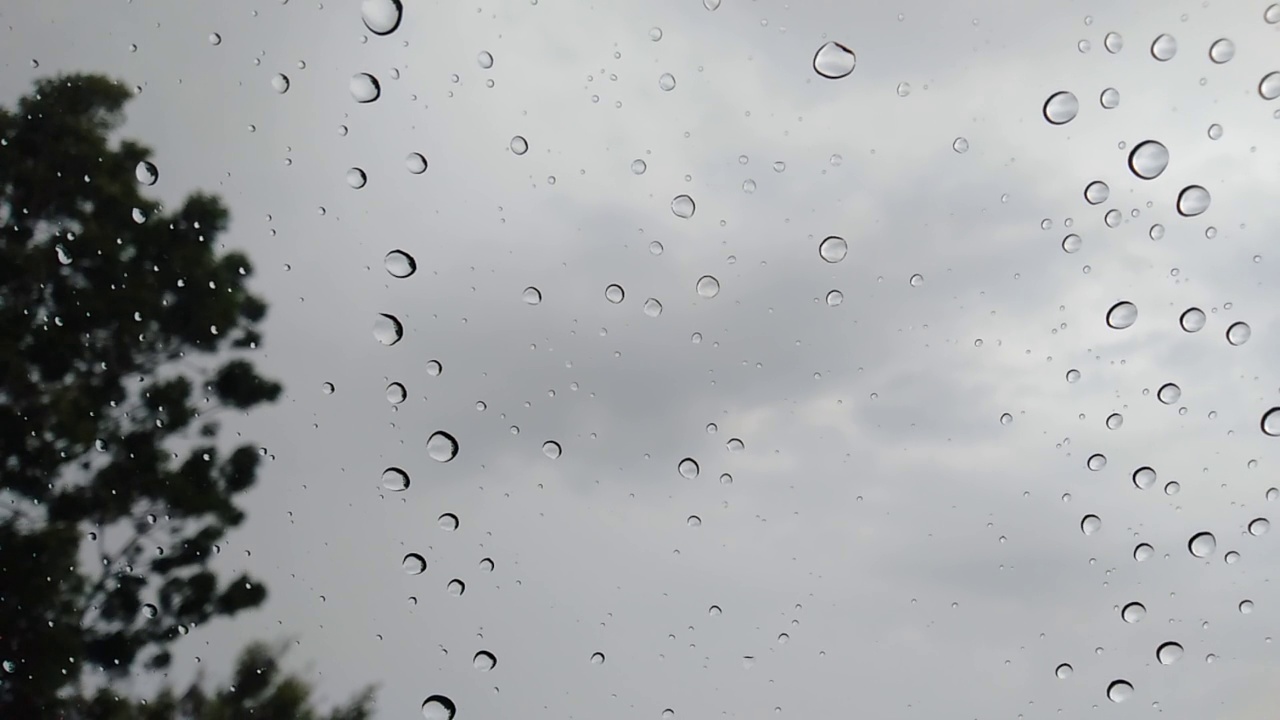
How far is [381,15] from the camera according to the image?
1.87m

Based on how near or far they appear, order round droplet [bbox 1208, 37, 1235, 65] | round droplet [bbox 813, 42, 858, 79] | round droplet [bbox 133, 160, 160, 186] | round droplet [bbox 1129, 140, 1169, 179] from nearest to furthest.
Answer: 1. round droplet [bbox 1208, 37, 1235, 65]
2. round droplet [bbox 1129, 140, 1169, 179]
3. round droplet [bbox 813, 42, 858, 79]
4. round droplet [bbox 133, 160, 160, 186]

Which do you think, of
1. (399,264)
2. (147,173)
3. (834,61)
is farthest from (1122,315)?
(147,173)

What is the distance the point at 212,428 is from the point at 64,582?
61 centimetres

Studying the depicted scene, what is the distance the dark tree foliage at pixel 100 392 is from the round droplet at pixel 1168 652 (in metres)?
2.01

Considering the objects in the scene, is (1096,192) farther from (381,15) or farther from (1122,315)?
(381,15)

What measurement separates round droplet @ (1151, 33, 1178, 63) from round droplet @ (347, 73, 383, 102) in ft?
5.23

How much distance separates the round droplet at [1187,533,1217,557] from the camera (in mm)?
1783

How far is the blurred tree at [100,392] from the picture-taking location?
212 centimetres

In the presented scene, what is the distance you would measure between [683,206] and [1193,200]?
1037mm

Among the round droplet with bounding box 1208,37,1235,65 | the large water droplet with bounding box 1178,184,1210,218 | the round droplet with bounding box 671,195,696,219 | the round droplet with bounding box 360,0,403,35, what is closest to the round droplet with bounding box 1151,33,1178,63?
the round droplet with bounding box 1208,37,1235,65

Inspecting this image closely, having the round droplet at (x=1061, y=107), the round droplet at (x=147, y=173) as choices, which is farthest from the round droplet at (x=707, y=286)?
the round droplet at (x=147, y=173)

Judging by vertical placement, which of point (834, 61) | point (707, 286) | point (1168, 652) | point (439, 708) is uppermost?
point (834, 61)

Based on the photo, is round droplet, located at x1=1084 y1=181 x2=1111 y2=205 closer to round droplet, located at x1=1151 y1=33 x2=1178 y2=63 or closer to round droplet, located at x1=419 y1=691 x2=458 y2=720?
round droplet, located at x1=1151 y1=33 x2=1178 y2=63

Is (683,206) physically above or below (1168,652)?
above
